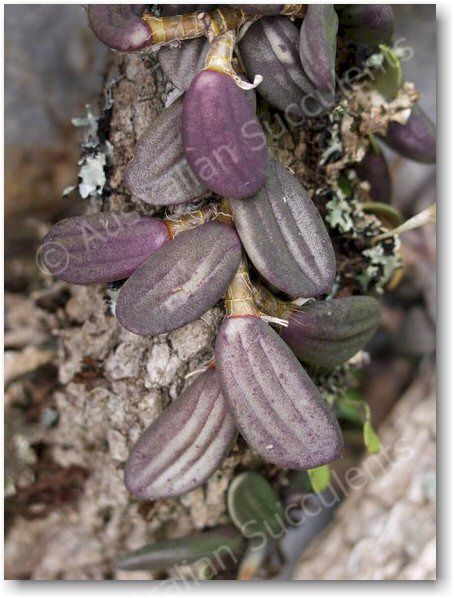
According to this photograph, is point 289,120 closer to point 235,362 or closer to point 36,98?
point 235,362

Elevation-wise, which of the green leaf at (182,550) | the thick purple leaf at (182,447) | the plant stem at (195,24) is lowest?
the green leaf at (182,550)

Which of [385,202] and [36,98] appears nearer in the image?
[385,202]

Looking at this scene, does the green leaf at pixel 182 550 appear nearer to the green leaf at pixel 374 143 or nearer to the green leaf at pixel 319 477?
the green leaf at pixel 319 477

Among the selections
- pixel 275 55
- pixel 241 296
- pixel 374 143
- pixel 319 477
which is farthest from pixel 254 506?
pixel 275 55

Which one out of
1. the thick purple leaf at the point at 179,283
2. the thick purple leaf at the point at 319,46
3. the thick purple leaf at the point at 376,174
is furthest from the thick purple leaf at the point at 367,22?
the thick purple leaf at the point at 179,283

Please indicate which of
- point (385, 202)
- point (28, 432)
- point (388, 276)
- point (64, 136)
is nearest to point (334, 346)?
point (388, 276)
